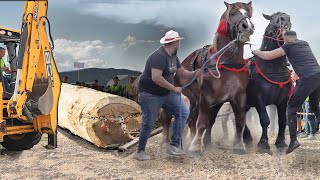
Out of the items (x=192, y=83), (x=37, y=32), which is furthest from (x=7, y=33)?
(x=192, y=83)

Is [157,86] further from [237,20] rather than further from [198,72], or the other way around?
[237,20]

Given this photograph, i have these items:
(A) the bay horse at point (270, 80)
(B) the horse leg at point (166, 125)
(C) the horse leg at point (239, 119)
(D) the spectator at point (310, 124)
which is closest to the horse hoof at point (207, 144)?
(B) the horse leg at point (166, 125)

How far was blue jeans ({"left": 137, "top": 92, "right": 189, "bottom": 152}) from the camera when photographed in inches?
246

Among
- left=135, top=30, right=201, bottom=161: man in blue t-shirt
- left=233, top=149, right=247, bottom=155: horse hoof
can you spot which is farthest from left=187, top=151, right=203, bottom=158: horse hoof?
left=233, top=149, right=247, bottom=155: horse hoof

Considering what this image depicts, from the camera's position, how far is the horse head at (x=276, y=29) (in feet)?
21.8

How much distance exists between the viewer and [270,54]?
6438 millimetres

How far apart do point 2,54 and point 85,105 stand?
5.87ft

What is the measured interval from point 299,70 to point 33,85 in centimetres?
428

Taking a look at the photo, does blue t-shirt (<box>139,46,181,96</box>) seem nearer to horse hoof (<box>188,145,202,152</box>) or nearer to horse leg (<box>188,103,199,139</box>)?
horse hoof (<box>188,145,202,152</box>)

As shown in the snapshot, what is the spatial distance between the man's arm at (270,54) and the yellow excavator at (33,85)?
3374 millimetres

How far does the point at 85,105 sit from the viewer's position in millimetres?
8023

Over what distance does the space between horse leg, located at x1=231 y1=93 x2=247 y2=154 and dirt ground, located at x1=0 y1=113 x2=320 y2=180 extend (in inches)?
5.9

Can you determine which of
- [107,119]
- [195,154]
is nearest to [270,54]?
[195,154]

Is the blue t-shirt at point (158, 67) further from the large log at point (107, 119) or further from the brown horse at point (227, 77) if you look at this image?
the large log at point (107, 119)
